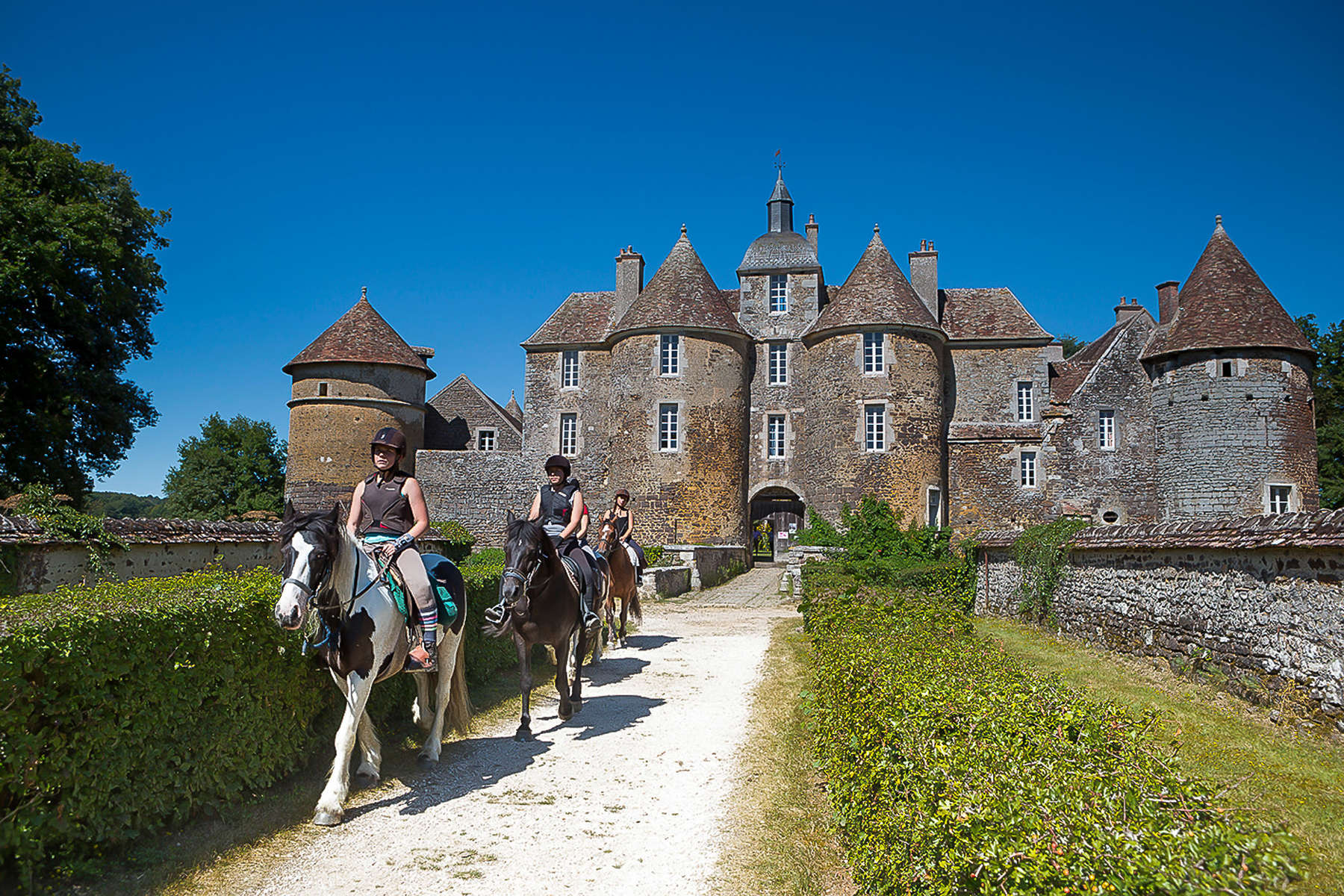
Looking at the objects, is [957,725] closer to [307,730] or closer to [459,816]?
[459,816]

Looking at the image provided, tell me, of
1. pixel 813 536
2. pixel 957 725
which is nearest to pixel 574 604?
pixel 957 725

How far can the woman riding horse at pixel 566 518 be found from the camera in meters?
8.55

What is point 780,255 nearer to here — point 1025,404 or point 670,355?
point 670,355

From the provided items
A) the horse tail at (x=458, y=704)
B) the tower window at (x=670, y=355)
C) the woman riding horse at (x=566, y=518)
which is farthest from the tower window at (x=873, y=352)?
the horse tail at (x=458, y=704)

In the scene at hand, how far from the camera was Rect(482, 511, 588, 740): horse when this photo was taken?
7453 mm

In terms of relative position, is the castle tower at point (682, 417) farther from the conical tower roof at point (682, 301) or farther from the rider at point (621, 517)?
the rider at point (621, 517)

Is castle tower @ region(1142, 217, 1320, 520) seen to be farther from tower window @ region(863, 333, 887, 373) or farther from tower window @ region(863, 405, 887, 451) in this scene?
tower window @ region(863, 405, 887, 451)

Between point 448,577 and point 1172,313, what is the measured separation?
33210 mm

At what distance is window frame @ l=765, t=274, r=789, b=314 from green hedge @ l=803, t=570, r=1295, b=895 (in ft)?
101

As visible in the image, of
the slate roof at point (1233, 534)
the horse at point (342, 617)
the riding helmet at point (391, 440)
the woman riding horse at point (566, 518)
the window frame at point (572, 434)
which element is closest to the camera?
the horse at point (342, 617)

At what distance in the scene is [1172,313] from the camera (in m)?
32.1

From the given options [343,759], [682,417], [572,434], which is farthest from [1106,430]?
[343,759]

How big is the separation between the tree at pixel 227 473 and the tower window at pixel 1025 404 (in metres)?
43.9

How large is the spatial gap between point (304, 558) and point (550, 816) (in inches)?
95.7
